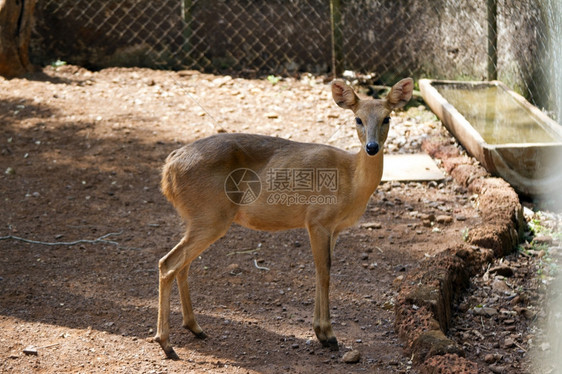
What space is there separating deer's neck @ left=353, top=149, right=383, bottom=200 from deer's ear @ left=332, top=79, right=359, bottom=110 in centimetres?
33

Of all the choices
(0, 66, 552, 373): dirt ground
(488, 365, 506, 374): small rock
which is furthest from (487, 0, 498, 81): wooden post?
(488, 365, 506, 374): small rock

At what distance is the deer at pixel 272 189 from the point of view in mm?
4383

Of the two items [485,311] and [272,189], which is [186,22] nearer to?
[272,189]

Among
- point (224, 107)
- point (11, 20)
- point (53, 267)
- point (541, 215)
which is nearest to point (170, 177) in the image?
point (53, 267)

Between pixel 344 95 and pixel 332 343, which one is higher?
pixel 344 95

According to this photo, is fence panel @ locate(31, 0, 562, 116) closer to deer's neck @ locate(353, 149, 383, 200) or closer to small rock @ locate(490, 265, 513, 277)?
small rock @ locate(490, 265, 513, 277)

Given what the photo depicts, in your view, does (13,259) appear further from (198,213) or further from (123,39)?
(123,39)

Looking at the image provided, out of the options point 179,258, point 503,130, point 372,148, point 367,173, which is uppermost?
point 372,148

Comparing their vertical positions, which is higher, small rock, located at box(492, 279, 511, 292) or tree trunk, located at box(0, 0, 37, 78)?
tree trunk, located at box(0, 0, 37, 78)

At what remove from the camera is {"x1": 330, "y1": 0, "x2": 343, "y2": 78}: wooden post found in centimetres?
995

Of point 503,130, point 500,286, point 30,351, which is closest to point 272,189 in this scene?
point 30,351

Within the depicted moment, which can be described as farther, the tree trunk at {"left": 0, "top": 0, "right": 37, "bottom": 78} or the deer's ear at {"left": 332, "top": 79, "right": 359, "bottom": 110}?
the tree trunk at {"left": 0, "top": 0, "right": 37, "bottom": 78}

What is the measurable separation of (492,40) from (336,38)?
7.00ft

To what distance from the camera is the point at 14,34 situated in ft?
30.6
